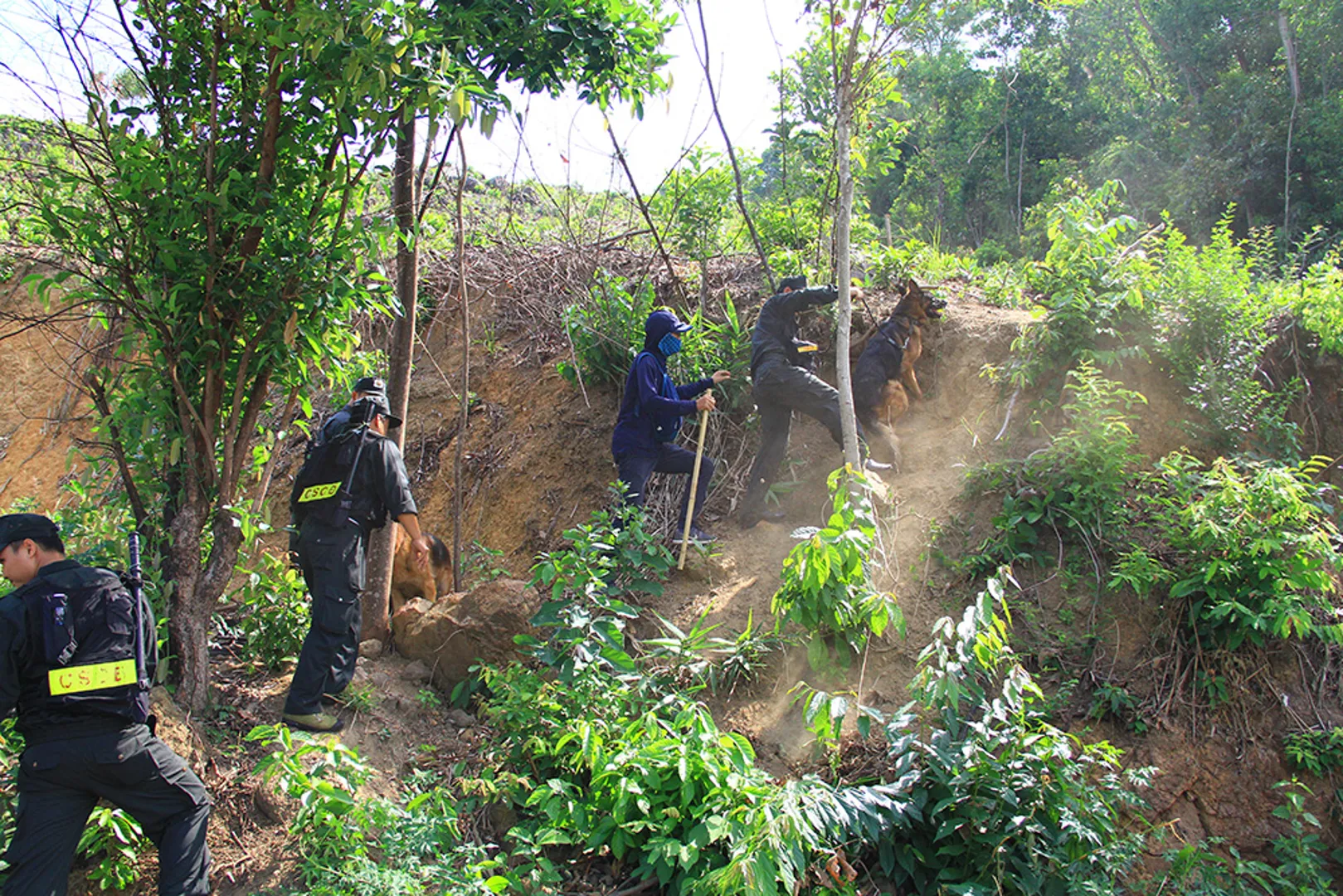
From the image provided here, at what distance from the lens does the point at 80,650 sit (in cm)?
321

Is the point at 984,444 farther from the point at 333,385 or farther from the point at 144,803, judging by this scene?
the point at 144,803

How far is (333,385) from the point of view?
5.43 meters

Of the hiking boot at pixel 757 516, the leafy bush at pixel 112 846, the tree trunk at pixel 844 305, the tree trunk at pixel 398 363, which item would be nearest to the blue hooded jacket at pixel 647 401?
Result: the hiking boot at pixel 757 516

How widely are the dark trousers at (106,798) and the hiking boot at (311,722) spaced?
929mm

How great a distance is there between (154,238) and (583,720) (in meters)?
3.02

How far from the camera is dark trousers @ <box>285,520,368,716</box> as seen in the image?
4363 millimetres

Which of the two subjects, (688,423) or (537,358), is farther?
(537,358)

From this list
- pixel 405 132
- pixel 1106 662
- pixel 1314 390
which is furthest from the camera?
pixel 1314 390

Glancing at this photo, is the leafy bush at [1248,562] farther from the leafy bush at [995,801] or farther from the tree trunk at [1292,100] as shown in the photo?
the tree trunk at [1292,100]

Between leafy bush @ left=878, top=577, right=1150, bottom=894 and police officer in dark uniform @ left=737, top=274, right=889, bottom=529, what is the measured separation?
222cm

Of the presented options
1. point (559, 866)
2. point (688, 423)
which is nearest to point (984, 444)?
point (688, 423)

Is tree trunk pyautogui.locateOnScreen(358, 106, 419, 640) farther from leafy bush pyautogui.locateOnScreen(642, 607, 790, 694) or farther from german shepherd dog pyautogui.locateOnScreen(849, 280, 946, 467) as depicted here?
german shepherd dog pyautogui.locateOnScreen(849, 280, 946, 467)

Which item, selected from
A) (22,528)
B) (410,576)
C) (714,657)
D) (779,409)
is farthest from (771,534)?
(22,528)

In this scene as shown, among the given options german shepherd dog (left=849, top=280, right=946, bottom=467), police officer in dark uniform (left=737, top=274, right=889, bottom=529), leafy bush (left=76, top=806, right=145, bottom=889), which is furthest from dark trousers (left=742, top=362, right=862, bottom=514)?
leafy bush (left=76, top=806, right=145, bottom=889)
